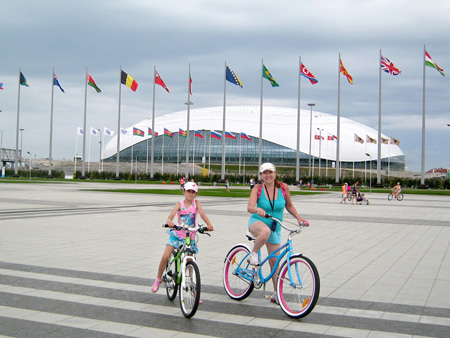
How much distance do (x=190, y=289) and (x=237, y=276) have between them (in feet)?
3.33

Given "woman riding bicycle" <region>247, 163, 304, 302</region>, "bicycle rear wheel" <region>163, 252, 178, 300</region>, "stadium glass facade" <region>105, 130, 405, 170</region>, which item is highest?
"stadium glass facade" <region>105, 130, 405, 170</region>

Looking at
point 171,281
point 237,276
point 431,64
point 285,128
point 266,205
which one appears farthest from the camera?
point 285,128

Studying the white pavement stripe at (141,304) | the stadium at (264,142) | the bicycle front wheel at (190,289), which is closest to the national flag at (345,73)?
the white pavement stripe at (141,304)

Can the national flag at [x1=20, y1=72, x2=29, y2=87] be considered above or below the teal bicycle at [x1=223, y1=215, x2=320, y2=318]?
above

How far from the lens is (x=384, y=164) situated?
11062cm

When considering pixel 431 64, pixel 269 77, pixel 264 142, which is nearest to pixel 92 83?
pixel 269 77

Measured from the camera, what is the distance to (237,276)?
6.61 meters

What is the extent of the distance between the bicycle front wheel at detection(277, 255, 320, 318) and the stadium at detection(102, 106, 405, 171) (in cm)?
9290

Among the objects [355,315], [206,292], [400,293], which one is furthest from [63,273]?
[400,293]

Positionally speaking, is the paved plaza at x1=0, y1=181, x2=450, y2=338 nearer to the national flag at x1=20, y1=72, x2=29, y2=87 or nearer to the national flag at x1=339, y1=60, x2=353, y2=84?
the national flag at x1=339, y1=60, x2=353, y2=84

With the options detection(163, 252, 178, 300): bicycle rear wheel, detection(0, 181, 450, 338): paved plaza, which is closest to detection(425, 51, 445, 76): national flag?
detection(0, 181, 450, 338): paved plaza

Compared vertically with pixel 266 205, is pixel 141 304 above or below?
below

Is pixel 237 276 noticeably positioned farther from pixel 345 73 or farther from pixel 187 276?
pixel 345 73

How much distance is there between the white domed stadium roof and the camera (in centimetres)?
10500
